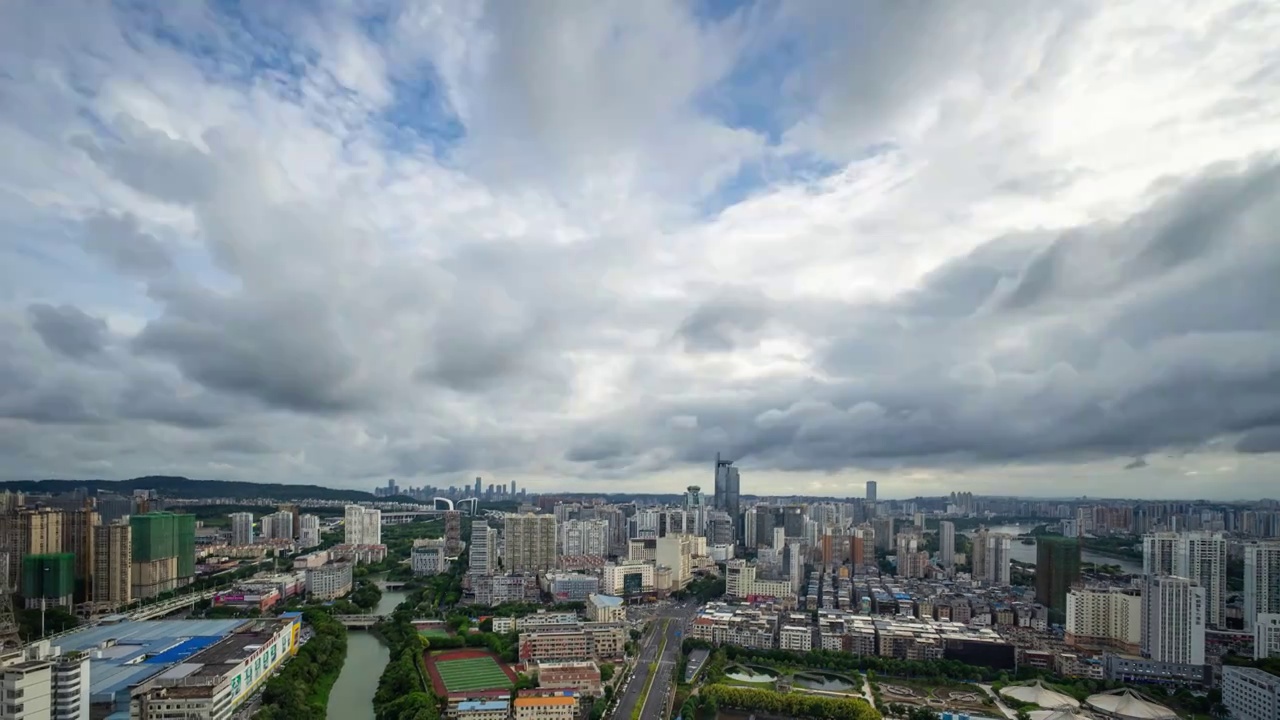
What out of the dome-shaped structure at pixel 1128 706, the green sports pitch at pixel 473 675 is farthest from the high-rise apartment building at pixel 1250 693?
the green sports pitch at pixel 473 675

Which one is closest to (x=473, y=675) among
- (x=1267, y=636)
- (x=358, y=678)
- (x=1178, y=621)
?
(x=358, y=678)

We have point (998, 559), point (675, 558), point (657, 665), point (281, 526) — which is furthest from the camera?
point (281, 526)

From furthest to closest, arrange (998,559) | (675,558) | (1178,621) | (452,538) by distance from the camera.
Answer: (452,538)
(675,558)
(998,559)
(1178,621)

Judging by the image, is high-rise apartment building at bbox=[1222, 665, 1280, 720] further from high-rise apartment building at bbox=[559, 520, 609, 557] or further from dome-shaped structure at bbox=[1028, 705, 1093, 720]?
high-rise apartment building at bbox=[559, 520, 609, 557]

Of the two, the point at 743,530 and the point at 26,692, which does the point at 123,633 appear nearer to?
the point at 26,692

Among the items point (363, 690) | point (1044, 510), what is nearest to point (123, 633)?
point (363, 690)

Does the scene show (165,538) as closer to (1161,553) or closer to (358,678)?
(358,678)

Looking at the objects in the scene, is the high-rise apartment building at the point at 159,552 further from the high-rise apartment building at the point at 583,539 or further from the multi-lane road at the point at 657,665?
the multi-lane road at the point at 657,665
